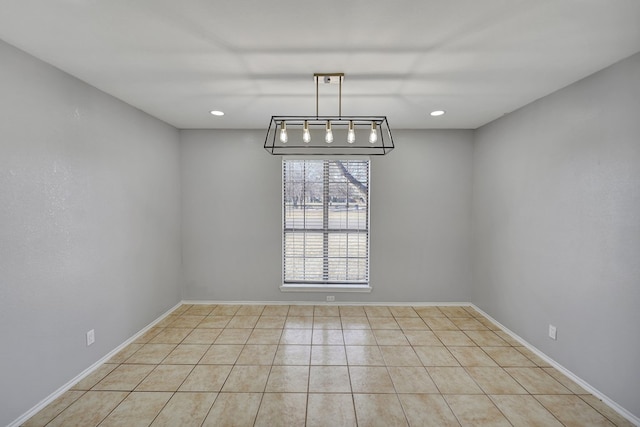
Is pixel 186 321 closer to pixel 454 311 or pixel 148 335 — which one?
pixel 148 335

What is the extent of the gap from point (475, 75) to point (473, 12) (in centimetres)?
85

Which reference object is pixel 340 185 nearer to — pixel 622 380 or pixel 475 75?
pixel 475 75

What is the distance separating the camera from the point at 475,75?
228cm

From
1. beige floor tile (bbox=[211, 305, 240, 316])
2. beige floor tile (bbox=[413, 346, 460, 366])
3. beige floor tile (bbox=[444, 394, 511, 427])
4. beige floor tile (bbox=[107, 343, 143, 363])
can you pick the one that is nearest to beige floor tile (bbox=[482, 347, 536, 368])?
beige floor tile (bbox=[413, 346, 460, 366])

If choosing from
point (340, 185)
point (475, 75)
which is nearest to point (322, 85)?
point (475, 75)

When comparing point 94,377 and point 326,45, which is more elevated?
point 326,45

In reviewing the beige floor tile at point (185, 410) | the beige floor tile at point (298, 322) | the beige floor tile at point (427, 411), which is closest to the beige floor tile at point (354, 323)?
the beige floor tile at point (298, 322)

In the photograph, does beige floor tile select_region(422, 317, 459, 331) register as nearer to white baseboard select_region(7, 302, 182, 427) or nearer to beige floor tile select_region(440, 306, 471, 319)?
beige floor tile select_region(440, 306, 471, 319)

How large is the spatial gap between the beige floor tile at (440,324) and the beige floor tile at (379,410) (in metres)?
1.46

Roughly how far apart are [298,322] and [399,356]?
1294mm

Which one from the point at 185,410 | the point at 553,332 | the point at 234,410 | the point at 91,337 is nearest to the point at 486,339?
the point at 553,332

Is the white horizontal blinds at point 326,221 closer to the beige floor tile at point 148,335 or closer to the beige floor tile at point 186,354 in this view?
the beige floor tile at point 186,354

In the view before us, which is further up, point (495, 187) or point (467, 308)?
point (495, 187)

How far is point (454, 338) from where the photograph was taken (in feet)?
10.5
